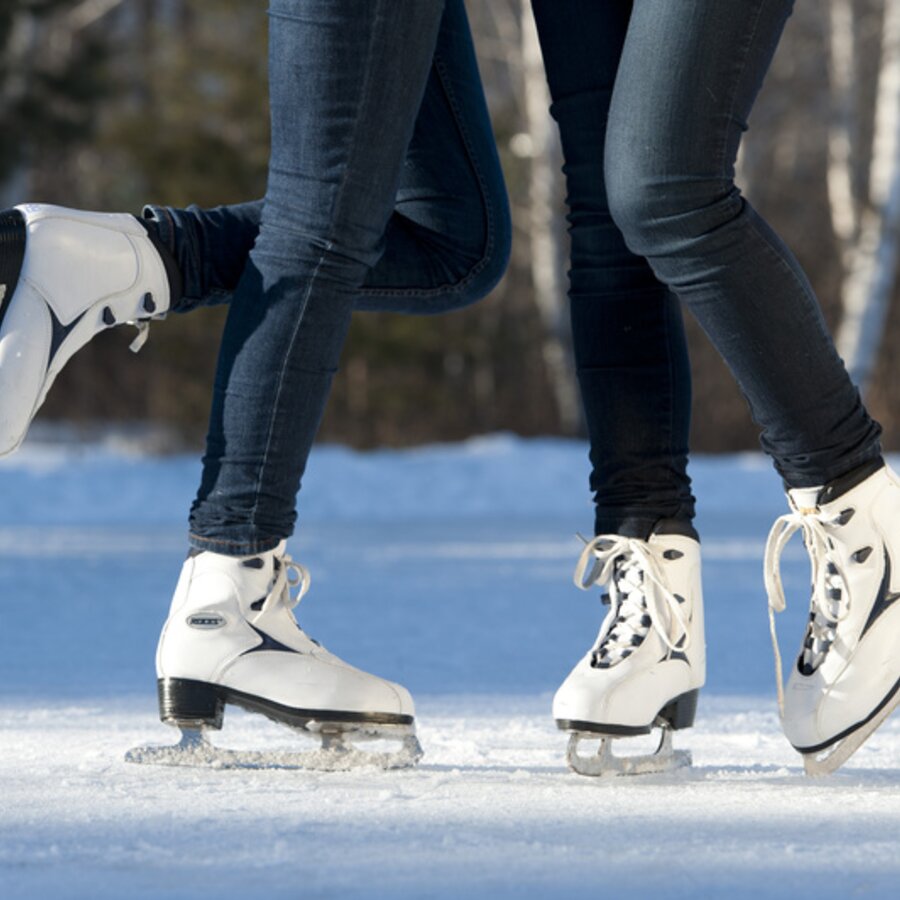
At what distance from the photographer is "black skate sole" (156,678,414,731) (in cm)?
159

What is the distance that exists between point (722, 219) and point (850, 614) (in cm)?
39

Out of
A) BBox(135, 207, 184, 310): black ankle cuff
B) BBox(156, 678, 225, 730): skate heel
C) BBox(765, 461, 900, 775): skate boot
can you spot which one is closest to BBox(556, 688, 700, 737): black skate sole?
BBox(765, 461, 900, 775): skate boot

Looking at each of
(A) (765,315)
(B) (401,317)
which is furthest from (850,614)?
(B) (401,317)

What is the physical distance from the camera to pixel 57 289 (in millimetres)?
1603

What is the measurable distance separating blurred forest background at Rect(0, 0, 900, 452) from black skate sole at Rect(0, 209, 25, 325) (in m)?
11.4

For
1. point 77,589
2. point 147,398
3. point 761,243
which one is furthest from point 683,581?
point 147,398

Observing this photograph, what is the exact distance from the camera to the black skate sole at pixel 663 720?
156 centimetres

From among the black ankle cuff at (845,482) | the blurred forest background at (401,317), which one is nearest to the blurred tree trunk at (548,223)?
the blurred forest background at (401,317)

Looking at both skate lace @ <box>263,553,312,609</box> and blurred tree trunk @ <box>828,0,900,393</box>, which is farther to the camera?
blurred tree trunk @ <box>828,0,900,393</box>

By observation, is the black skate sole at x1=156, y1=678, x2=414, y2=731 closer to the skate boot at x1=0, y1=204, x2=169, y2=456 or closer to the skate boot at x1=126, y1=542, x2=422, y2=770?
the skate boot at x1=126, y1=542, x2=422, y2=770

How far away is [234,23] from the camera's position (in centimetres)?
1572

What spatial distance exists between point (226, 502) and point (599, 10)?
0.62m

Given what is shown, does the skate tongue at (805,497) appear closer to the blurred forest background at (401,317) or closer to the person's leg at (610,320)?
the person's leg at (610,320)

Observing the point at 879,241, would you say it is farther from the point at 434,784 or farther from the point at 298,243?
the point at 434,784
